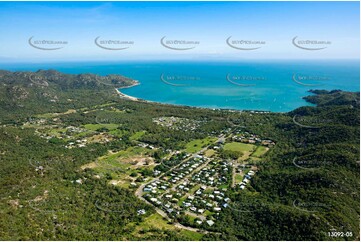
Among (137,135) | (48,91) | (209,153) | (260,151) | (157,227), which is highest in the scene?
(48,91)

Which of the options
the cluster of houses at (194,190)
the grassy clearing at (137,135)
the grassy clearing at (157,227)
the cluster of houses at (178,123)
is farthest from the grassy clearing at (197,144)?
the grassy clearing at (157,227)

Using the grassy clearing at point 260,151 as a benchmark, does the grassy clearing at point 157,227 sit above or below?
below

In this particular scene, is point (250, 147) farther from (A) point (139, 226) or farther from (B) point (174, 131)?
(A) point (139, 226)

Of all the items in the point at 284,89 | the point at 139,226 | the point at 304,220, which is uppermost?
the point at 284,89

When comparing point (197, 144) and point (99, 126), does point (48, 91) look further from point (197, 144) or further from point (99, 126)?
point (197, 144)

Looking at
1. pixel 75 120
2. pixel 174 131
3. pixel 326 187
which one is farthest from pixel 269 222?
pixel 75 120

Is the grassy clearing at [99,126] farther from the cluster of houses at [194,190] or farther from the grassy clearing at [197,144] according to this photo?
the cluster of houses at [194,190]

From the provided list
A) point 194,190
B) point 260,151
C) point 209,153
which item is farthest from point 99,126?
point 194,190
